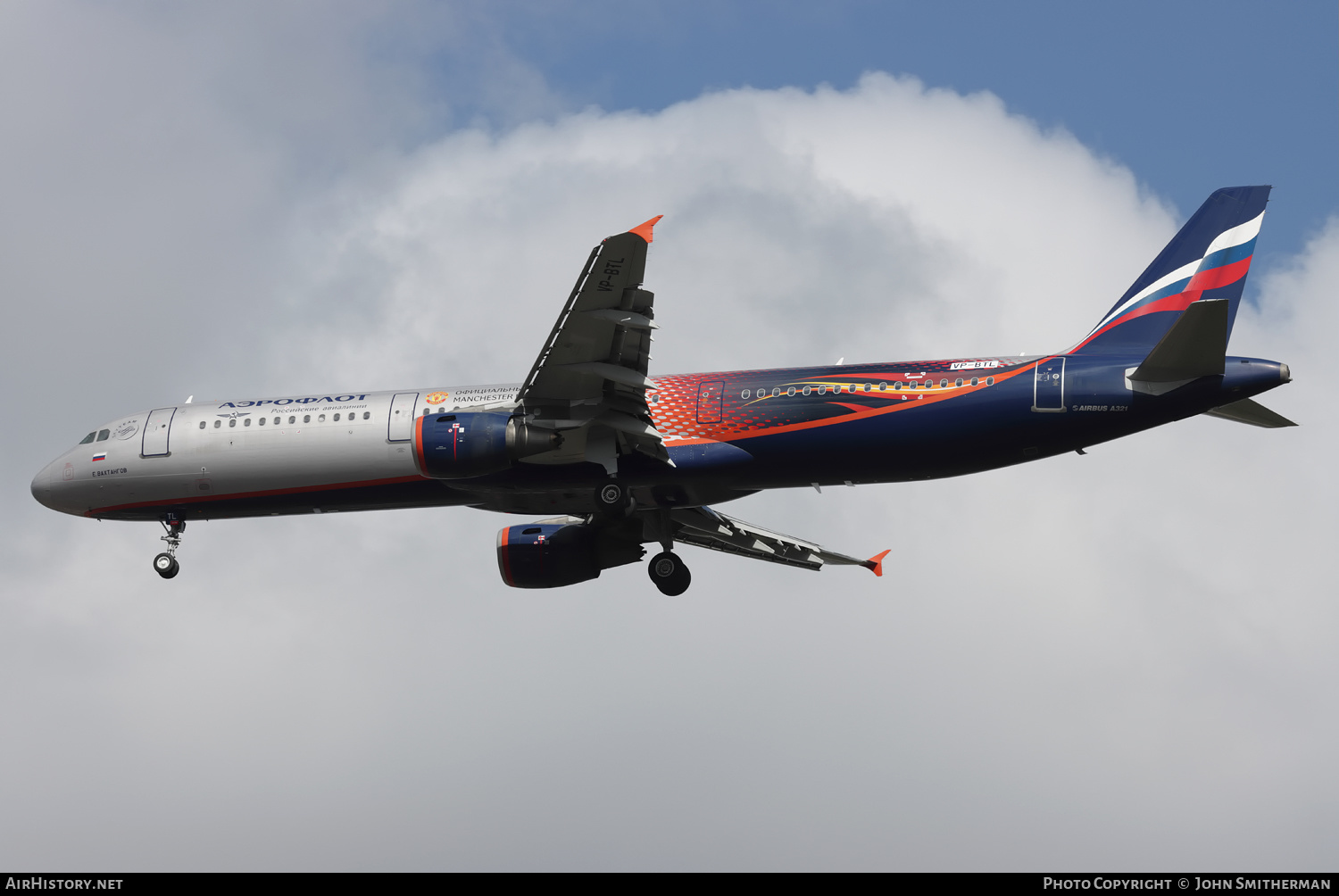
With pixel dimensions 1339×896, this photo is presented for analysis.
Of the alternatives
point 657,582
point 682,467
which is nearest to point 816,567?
point 657,582

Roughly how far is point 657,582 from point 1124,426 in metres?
11.3

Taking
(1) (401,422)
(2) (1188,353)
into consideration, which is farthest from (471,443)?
(2) (1188,353)

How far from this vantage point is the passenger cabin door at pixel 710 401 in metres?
30.2

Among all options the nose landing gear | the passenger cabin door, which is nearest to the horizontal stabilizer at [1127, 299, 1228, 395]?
the passenger cabin door

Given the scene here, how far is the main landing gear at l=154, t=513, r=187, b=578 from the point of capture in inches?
1300

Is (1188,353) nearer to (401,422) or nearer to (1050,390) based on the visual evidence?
(1050,390)

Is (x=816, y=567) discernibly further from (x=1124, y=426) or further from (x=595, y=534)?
(x=1124, y=426)

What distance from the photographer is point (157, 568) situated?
33.0 m

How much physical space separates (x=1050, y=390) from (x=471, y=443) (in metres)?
11.3

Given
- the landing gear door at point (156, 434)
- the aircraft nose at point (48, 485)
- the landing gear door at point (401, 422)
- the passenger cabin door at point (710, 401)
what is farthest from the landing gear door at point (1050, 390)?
the aircraft nose at point (48, 485)

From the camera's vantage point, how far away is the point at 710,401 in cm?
3036

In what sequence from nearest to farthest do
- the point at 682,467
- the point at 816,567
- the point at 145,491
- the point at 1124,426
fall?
the point at 1124,426 → the point at 682,467 → the point at 145,491 → the point at 816,567

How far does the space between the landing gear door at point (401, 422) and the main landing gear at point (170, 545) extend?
5.81 metres

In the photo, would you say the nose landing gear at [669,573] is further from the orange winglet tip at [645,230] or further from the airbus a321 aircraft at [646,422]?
the orange winglet tip at [645,230]
